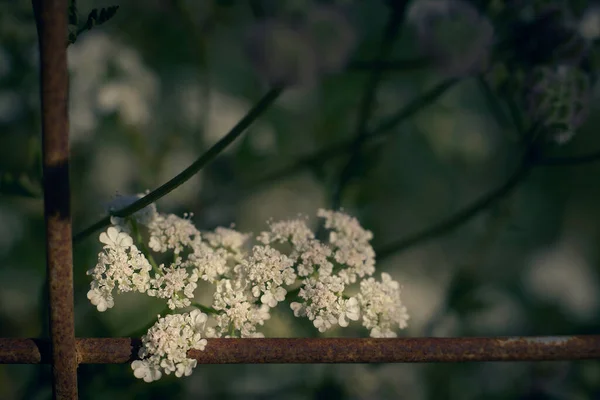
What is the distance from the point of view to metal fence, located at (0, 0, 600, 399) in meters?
0.37

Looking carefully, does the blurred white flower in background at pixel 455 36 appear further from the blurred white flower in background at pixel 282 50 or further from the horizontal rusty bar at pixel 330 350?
the horizontal rusty bar at pixel 330 350

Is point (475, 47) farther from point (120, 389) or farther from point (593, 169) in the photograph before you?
point (593, 169)

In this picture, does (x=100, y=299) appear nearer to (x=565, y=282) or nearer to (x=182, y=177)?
(x=182, y=177)

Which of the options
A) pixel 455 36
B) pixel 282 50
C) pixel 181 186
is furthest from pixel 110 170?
pixel 455 36

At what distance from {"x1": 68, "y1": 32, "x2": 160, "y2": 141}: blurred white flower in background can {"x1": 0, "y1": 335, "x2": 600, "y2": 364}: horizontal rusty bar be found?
66 centimetres

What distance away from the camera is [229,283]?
522 millimetres

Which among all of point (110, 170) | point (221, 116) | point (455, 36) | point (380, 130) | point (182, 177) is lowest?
point (182, 177)

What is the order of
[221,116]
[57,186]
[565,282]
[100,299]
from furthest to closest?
[565,282]
[221,116]
[100,299]
[57,186]

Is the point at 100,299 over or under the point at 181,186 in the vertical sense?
under

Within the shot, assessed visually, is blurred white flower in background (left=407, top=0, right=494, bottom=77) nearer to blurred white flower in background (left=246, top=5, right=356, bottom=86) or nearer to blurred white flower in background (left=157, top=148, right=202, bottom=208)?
blurred white flower in background (left=246, top=5, right=356, bottom=86)

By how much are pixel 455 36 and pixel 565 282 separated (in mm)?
869

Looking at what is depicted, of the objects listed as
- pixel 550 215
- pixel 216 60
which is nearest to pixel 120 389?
pixel 216 60

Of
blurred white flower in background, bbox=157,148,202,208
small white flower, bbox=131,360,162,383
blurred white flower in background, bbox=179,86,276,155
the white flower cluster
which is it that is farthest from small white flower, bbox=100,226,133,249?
blurred white flower in background, bbox=179,86,276,155

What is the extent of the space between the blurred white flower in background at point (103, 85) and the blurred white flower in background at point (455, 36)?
1.75ft
